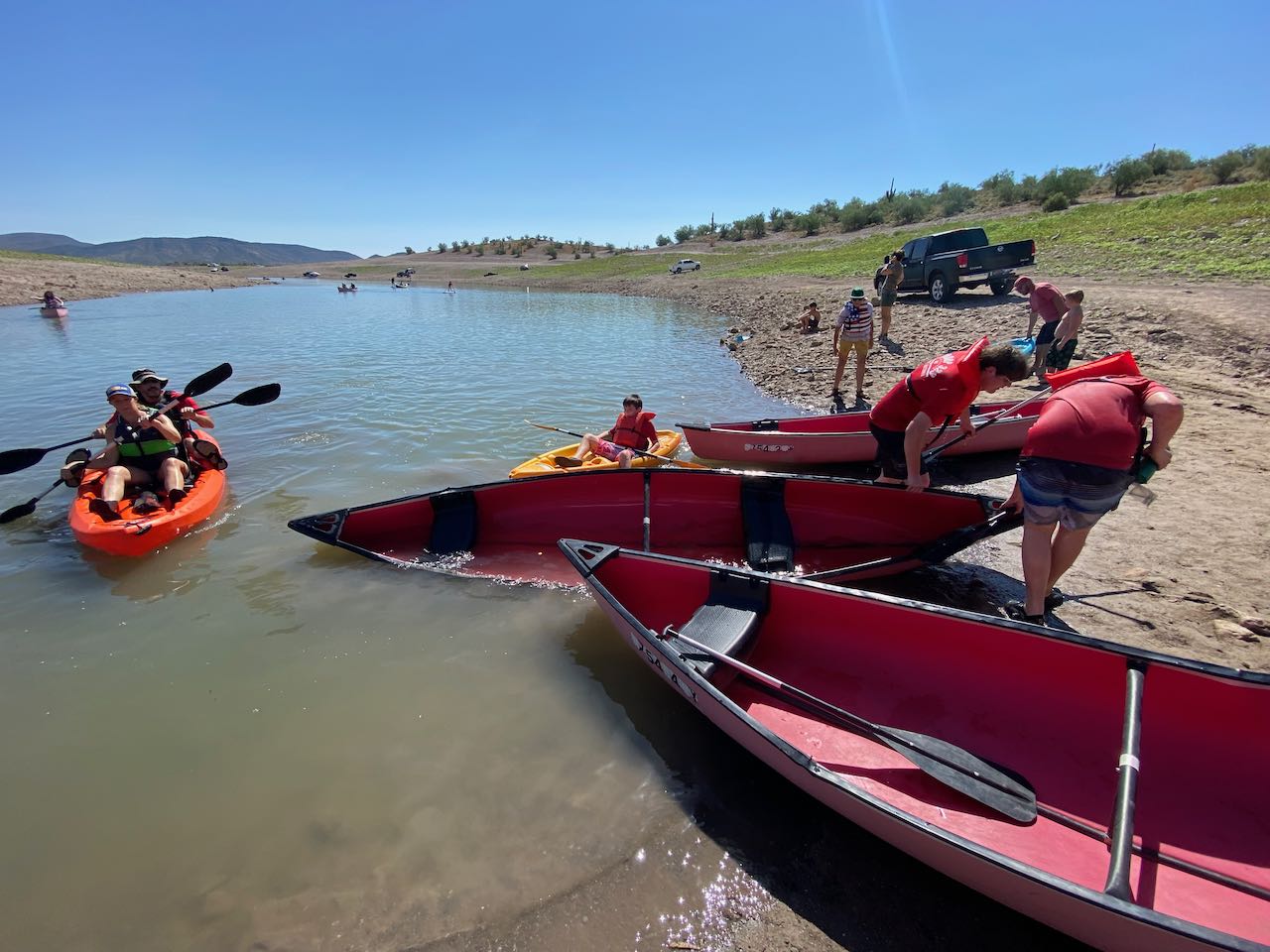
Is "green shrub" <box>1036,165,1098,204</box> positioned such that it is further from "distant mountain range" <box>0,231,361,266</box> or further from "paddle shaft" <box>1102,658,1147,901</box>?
"distant mountain range" <box>0,231,361,266</box>

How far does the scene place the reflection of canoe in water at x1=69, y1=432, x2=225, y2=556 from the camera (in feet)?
19.4


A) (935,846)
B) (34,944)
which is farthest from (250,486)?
(935,846)

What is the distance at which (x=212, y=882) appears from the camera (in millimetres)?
3025

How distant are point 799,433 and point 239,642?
22.1ft

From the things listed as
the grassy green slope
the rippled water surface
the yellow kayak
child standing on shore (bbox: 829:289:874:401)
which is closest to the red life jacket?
the yellow kayak

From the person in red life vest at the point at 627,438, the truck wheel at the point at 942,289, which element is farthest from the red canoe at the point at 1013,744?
the truck wheel at the point at 942,289

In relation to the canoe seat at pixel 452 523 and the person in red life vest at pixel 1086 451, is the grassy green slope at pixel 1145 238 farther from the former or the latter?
the canoe seat at pixel 452 523

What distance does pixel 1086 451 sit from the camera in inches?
139

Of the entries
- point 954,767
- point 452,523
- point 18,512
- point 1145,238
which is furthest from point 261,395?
point 1145,238

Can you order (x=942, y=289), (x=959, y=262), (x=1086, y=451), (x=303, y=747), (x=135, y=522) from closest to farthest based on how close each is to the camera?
1. (x=1086, y=451)
2. (x=303, y=747)
3. (x=135, y=522)
4. (x=959, y=262)
5. (x=942, y=289)

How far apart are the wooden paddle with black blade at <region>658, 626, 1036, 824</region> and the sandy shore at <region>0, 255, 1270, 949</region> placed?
0.47 m

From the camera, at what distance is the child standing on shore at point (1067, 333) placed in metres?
8.54

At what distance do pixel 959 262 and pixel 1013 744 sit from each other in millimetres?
16554

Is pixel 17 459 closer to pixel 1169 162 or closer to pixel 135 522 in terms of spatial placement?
pixel 135 522
